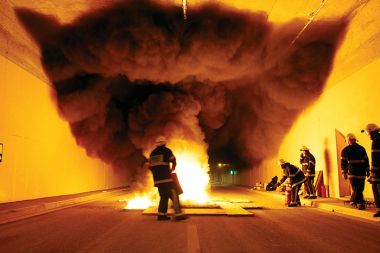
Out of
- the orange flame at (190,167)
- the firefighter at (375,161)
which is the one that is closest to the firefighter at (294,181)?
the firefighter at (375,161)

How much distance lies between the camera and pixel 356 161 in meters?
8.99

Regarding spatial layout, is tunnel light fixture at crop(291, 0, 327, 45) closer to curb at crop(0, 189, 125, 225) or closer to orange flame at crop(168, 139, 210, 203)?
orange flame at crop(168, 139, 210, 203)

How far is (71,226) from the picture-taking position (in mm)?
6891

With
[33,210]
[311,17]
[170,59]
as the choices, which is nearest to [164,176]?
[33,210]

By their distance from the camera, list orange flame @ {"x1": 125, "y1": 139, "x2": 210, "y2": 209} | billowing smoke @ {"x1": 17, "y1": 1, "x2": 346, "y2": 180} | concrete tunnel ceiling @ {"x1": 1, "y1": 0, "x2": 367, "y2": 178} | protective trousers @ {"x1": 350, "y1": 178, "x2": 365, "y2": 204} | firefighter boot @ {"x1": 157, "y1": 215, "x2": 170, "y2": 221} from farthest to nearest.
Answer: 1. orange flame @ {"x1": 125, "y1": 139, "x2": 210, "y2": 209}
2. billowing smoke @ {"x1": 17, "y1": 1, "x2": 346, "y2": 180}
3. concrete tunnel ceiling @ {"x1": 1, "y1": 0, "x2": 367, "y2": 178}
4. protective trousers @ {"x1": 350, "y1": 178, "x2": 365, "y2": 204}
5. firefighter boot @ {"x1": 157, "y1": 215, "x2": 170, "y2": 221}

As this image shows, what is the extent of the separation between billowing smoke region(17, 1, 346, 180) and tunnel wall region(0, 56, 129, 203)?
3.05 ft

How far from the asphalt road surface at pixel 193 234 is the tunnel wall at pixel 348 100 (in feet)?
13.2

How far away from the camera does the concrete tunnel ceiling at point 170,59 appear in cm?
1070

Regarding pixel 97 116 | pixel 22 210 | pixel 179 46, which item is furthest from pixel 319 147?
pixel 22 210

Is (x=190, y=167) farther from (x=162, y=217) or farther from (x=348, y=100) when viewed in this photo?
(x=162, y=217)

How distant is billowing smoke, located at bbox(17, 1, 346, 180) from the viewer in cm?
1169

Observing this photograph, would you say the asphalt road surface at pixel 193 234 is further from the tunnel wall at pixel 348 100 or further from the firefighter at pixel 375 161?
the tunnel wall at pixel 348 100

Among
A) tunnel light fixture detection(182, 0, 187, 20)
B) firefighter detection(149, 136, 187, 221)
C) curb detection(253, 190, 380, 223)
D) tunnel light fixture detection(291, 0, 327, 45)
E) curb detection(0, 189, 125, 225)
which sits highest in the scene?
tunnel light fixture detection(182, 0, 187, 20)

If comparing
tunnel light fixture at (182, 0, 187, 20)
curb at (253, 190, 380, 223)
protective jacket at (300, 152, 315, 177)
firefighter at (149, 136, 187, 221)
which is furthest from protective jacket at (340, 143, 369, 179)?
tunnel light fixture at (182, 0, 187, 20)
